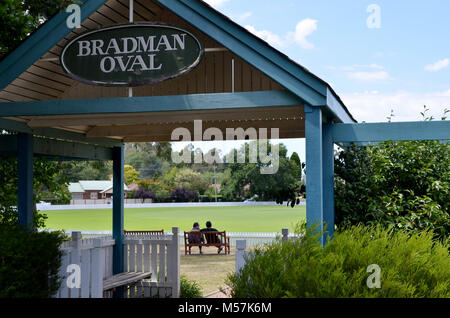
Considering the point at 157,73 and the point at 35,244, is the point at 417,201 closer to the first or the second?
the point at 157,73

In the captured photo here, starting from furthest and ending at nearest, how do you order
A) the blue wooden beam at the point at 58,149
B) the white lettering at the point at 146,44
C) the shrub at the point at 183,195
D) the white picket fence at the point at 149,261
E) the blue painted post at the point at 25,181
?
the shrub at the point at 183,195, the white picket fence at the point at 149,261, the blue wooden beam at the point at 58,149, the blue painted post at the point at 25,181, the white lettering at the point at 146,44

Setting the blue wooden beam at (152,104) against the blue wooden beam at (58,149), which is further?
the blue wooden beam at (58,149)

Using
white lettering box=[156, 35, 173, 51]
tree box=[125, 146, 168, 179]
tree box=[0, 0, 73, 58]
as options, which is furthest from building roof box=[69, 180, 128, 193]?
white lettering box=[156, 35, 173, 51]

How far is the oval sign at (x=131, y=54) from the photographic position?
307 inches

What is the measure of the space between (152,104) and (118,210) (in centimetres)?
446

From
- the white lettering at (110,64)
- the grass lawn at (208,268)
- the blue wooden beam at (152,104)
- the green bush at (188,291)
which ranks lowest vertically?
the grass lawn at (208,268)

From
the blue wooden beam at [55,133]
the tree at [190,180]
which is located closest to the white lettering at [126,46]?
the blue wooden beam at [55,133]

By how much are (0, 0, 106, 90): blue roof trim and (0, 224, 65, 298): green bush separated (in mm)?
2619

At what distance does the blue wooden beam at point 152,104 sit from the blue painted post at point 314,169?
0.38 metres

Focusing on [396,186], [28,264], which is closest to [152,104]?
[28,264]

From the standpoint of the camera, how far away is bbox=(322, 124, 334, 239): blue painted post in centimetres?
830

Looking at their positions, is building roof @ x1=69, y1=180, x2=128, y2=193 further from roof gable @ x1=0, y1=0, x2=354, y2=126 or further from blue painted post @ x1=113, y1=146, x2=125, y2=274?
roof gable @ x1=0, y1=0, x2=354, y2=126

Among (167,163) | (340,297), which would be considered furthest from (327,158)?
(167,163)

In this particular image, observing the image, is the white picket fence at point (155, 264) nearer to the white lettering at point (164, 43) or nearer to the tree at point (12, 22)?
the white lettering at point (164, 43)
